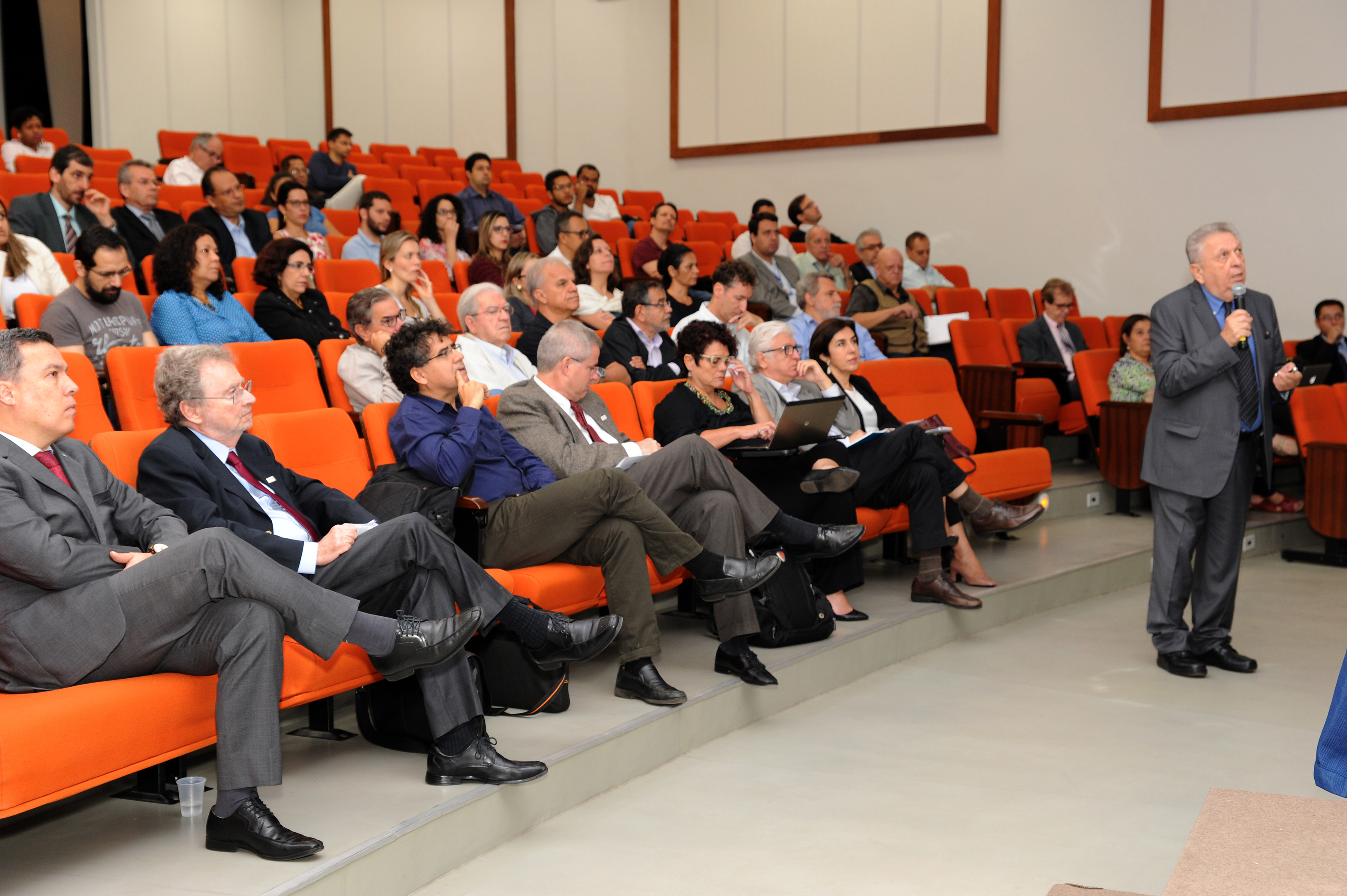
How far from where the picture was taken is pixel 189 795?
2.16 meters

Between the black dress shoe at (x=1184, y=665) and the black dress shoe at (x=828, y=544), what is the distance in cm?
100

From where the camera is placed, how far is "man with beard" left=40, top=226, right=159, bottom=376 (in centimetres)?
355

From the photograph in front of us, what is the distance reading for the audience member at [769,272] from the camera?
21.0 ft

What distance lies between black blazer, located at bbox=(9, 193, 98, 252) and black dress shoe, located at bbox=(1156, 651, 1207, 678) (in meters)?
4.23

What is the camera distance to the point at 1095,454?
5.89m

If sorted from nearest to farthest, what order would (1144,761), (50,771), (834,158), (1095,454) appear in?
(50,771)
(1144,761)
(1095,454)
(834,158)

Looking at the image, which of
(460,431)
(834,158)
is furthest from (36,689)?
(834,158)

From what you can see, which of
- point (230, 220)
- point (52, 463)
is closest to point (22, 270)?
point (230, 220)

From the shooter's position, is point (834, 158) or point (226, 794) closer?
point (226, 794)

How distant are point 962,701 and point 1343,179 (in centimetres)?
553

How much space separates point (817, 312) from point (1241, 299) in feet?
7.44

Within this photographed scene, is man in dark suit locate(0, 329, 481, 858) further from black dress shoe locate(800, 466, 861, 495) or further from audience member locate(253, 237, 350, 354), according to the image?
audience member locate(253, 237, 350, 354)

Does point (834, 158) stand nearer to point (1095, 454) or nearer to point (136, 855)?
point (1095, 454)

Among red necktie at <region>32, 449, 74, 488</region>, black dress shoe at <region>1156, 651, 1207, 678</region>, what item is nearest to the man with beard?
red necktie at <region>32, 449, 74, 488</region>
